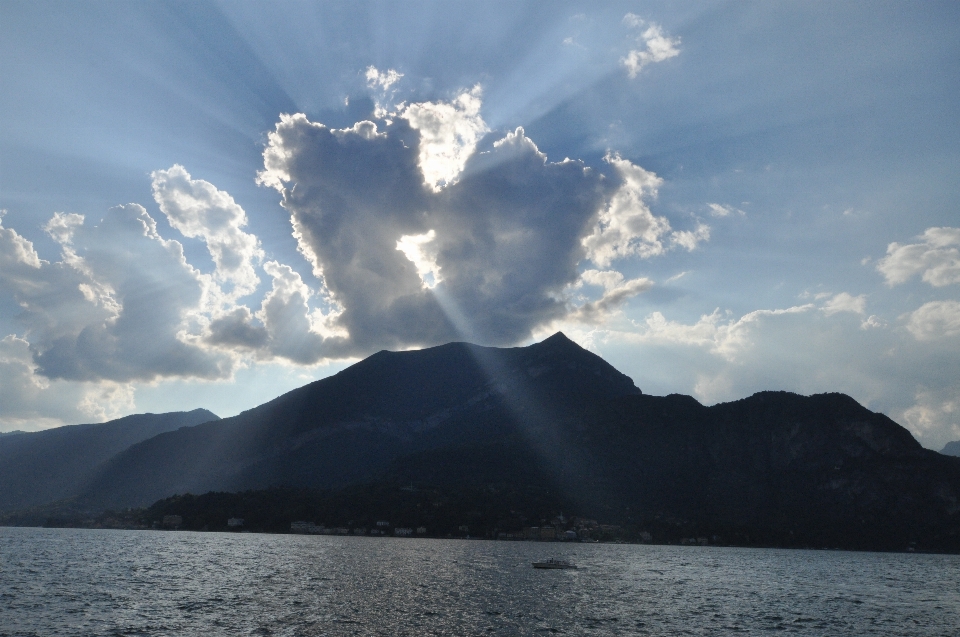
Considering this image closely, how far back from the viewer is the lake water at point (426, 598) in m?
77.6

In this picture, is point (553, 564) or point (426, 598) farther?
point (553, 564)

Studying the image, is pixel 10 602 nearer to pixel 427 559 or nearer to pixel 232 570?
pixel 232 570

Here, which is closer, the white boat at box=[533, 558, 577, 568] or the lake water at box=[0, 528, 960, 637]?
the lake water at box=[0, 528, 960, 637]

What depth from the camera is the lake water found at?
77.6 meters

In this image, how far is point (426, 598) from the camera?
10006cm

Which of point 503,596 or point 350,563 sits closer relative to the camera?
point 503,596

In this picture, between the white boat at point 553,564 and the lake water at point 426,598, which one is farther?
the white boat at point 553,564

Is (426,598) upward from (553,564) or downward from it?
downward

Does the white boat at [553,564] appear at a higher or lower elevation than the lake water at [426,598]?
higher

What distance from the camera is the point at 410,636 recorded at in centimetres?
7125

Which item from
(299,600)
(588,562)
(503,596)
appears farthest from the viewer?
(588,562)

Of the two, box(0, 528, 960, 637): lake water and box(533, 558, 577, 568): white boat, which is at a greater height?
A: box(533, 558, 577, 568): white boat

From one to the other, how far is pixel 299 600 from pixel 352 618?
16.6 metres

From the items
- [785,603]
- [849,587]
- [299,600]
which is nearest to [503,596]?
[299,600]
